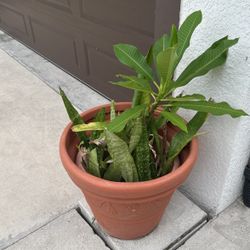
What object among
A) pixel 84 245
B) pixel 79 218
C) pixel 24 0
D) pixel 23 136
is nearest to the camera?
pixel 84 245

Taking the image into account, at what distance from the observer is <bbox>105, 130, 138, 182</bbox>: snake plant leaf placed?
3.50 feet

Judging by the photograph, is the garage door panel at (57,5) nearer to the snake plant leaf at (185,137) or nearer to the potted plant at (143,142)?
the potted plant at (143,142)

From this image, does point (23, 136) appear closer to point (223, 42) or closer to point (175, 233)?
point (175, 233)

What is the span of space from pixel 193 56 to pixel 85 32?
1429 mm

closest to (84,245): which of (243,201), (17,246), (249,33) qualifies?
(17,246)

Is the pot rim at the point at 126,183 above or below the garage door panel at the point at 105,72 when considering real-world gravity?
above

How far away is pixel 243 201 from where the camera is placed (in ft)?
5.30

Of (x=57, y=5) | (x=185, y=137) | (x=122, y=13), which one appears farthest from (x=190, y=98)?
(x=57, y=5)

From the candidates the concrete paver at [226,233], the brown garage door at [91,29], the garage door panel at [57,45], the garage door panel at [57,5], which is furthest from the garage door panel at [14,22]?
the concrete paver at [226,233]

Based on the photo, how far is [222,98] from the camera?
1248mm

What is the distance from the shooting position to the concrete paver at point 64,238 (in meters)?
1.42

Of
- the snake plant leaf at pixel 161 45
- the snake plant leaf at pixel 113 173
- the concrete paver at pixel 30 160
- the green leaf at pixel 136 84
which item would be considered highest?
the snake plant leaf at pixel 161 45

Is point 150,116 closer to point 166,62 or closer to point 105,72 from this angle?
point 166,62

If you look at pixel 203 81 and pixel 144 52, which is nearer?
pixel 203 81
